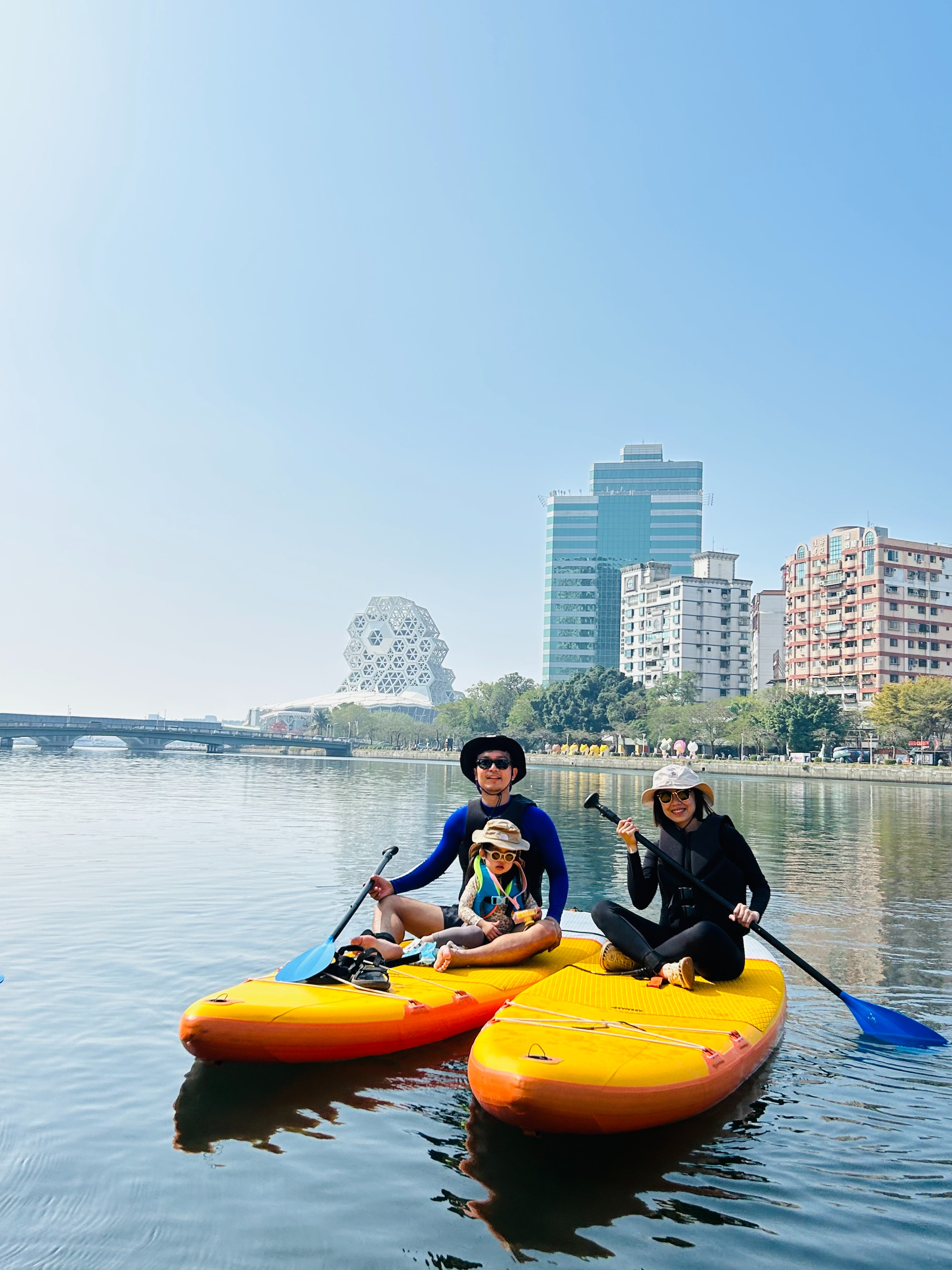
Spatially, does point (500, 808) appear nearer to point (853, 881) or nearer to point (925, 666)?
point (853, 881)

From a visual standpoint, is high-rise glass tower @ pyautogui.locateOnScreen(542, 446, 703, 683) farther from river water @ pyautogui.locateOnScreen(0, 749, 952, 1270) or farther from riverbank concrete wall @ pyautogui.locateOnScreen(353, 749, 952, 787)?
river water @ pyautogui.locateOnScreen(0, 749, 952, 1270)

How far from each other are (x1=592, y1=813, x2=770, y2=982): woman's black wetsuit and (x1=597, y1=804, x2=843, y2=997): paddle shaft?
8 cm

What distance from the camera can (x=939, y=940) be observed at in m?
14.5

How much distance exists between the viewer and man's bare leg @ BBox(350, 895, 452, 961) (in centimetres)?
912

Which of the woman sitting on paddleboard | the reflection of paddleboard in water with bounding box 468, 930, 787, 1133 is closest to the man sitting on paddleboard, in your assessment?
the woman sitting on paddleboard

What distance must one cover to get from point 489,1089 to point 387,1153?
91 cm

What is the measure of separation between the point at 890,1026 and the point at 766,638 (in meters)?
151

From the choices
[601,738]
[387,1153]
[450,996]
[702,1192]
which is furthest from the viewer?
[601,738]

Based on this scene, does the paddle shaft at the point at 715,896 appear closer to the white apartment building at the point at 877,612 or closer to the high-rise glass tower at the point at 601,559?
the white apartment building at the point at 877,612

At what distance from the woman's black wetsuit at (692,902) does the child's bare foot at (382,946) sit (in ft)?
5.72

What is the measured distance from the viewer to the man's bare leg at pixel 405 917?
9.12m

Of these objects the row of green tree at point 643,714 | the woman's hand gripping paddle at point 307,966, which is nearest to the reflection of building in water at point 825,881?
the woman's hand gripping paddle at point 307,966

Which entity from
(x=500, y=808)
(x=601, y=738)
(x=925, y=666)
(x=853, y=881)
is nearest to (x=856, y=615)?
(x=925, y=666)

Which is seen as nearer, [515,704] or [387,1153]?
[387,1153]
